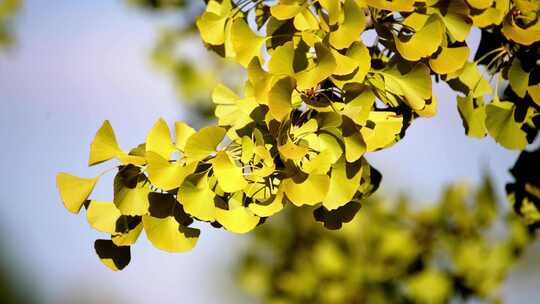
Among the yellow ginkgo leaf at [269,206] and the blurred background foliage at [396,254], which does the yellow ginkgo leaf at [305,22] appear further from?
the blurred background foliage at [396,254]

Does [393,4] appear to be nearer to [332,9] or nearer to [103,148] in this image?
[332,9]

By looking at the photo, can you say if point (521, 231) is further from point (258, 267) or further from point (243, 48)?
point (243, 48)

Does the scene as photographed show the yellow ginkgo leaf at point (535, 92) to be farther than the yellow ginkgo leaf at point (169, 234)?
Yes

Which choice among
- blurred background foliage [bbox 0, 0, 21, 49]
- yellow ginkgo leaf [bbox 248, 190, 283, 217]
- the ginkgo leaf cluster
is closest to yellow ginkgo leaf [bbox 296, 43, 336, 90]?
the ginkgo leaf cluster

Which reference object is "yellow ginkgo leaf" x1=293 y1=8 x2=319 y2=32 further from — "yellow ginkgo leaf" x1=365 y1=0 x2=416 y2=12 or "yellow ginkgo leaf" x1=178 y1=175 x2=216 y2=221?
"yellow ginkgo leaf" x1=178 y1=175 x2=216 y2=221

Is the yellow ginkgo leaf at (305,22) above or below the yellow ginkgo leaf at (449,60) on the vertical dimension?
above

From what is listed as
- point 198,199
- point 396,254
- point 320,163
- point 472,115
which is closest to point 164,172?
point 198,199

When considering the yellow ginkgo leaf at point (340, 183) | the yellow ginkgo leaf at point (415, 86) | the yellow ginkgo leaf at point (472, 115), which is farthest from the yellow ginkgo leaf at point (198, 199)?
the yellow ginkgo leaf at point (472, 115)
